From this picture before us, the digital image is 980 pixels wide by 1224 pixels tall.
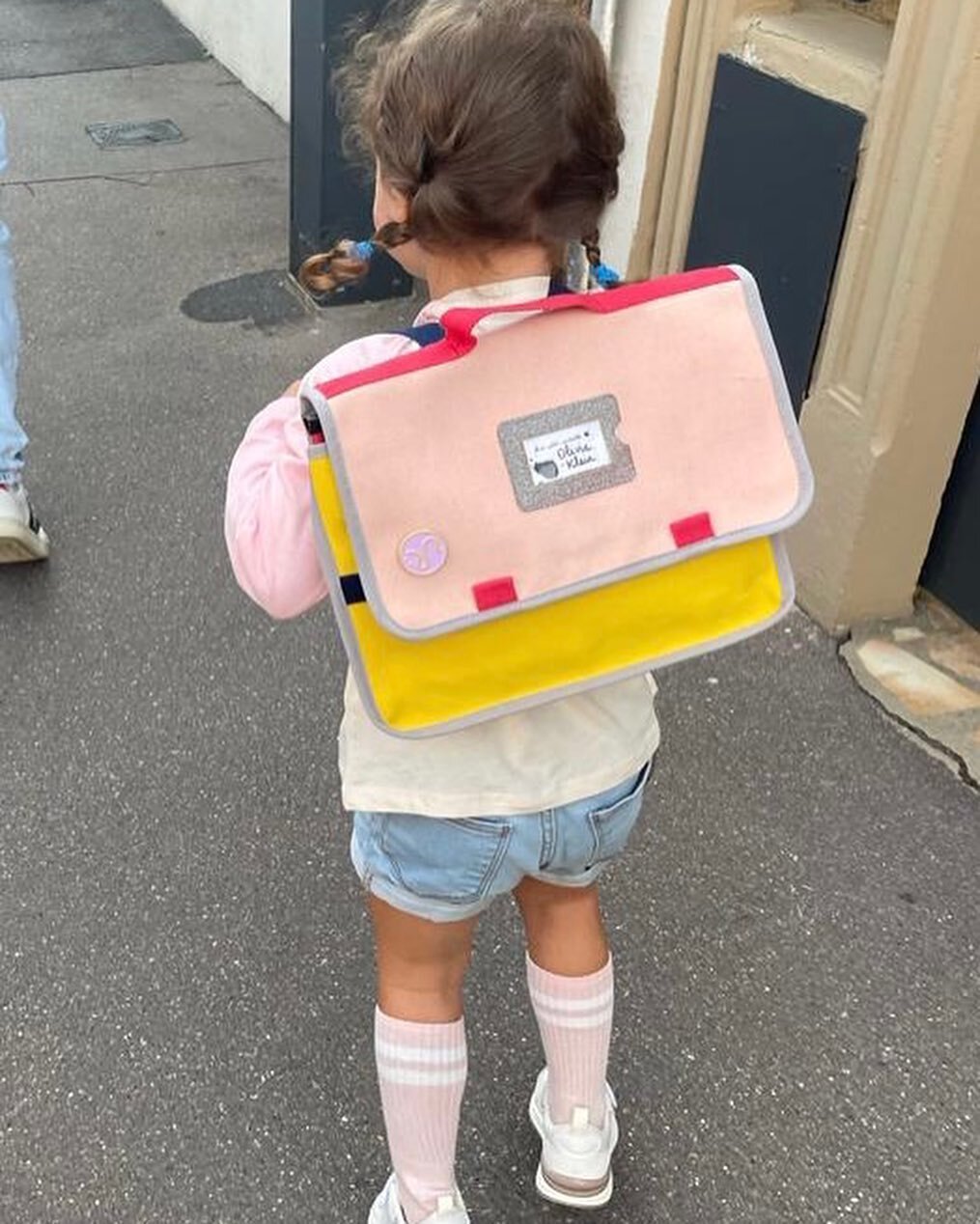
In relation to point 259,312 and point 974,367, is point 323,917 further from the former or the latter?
point 259,312

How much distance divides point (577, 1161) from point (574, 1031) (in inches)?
9.2

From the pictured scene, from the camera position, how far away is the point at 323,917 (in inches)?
98.0

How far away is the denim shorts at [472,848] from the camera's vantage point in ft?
5.20

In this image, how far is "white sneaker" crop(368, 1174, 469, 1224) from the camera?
1.84 m

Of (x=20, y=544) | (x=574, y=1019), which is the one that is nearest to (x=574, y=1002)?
(x=574, y=1019)

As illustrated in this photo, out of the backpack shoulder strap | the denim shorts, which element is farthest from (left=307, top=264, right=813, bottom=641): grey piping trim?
the denim shorts

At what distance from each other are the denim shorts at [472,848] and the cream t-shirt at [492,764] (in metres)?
0.02

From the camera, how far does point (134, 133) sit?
21.1ft

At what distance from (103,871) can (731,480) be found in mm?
1545

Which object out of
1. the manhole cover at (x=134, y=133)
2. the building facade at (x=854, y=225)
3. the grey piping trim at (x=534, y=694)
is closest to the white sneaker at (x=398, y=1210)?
the grey piping trim at (x=534, y=694)

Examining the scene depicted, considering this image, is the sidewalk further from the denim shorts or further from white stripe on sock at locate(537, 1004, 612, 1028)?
the denim shorts

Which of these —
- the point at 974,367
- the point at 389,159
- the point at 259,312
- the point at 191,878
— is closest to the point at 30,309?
the point at 259,312

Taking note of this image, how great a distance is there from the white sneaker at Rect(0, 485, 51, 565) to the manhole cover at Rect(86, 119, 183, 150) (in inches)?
134

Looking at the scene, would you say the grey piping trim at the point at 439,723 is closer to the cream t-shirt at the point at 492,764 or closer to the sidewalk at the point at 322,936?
the cream t-shirt at the point at 492,764
